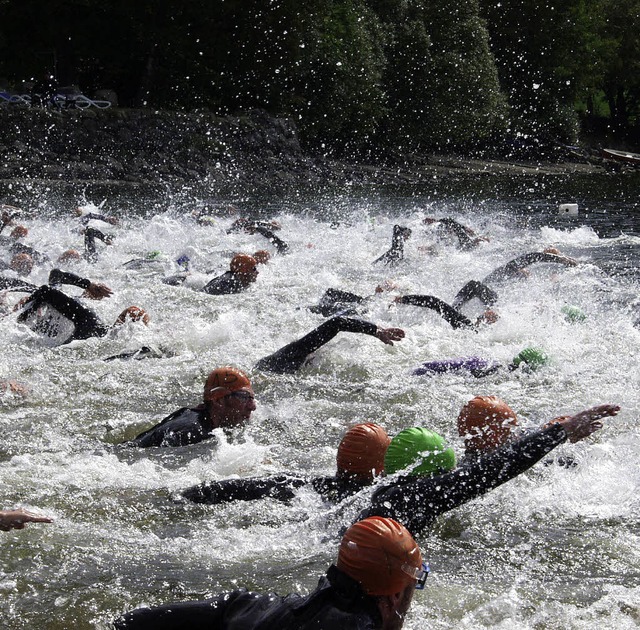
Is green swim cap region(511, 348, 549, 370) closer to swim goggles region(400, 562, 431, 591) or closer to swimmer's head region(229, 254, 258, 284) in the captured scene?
swimmer's head region(229, 254, 258, 284)

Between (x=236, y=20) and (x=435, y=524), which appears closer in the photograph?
(x=435, y=524)

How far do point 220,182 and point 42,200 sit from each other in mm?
9090

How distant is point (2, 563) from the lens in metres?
4.93

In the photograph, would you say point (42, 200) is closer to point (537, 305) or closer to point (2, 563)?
point (537, 305)

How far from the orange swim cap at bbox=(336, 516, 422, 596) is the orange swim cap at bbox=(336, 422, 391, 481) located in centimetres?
189

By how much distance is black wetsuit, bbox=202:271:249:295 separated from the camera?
42.7 ft

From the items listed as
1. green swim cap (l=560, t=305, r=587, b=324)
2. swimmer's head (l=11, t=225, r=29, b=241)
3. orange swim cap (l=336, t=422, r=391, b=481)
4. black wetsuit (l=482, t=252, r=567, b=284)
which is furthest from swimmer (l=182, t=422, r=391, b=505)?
A: swimmer's head (l=11, t=225, r=29, b=241)

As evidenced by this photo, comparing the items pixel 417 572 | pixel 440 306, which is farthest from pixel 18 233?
pixel 417 572

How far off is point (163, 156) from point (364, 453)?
28844 mm

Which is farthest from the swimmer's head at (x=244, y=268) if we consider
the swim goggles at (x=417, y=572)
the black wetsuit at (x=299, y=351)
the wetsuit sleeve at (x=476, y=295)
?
the swim goggles at (x=417, y=572)

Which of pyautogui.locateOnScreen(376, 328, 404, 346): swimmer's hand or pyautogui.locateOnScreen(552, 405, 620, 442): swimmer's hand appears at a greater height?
pyautogui.locateOnScreen(552, 405, 620, 442): swimmer's hand

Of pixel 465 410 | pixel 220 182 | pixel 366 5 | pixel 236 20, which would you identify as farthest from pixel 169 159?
pixel 465 410

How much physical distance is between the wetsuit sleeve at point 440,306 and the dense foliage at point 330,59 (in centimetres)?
2603

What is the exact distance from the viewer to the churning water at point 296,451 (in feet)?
15.7
